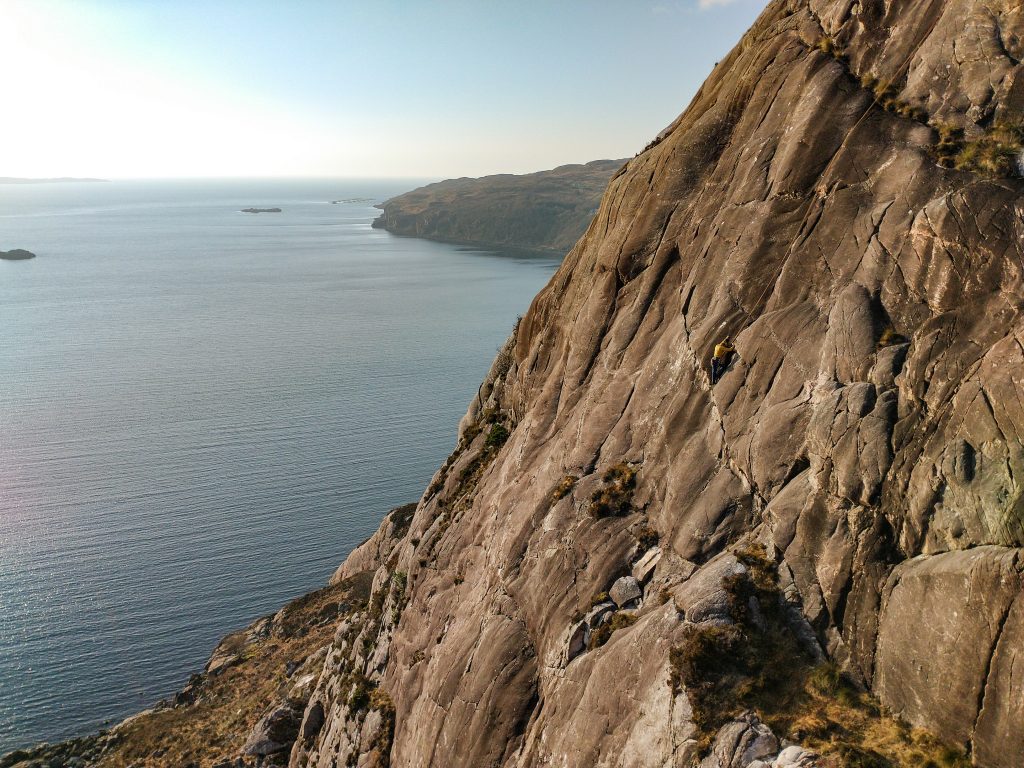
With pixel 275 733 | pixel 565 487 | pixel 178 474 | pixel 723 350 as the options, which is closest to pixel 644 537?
pixel 565 487

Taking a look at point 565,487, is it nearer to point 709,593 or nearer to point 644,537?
point 644,537

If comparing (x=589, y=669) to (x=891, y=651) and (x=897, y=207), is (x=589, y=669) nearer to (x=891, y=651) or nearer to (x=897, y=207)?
(x=891, y=651)

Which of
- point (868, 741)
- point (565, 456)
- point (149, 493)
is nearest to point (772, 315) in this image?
point (565, 456)

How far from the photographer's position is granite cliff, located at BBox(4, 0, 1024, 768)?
1502 cm

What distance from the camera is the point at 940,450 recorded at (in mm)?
15508

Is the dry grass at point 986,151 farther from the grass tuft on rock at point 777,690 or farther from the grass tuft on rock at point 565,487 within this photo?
the grass tuft on rock at point 565,487

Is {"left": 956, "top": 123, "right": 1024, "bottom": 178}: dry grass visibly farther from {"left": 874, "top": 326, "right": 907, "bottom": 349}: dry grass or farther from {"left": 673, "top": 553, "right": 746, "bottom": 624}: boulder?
{"left": 673, "top": 553, "right": 746, "bottom": 624}: boulder

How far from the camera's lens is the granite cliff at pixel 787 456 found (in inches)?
591

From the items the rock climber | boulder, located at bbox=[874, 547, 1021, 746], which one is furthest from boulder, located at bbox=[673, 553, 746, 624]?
the rock climber

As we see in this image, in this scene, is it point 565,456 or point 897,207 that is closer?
→ point 897,207

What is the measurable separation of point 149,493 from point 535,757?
7451 cm

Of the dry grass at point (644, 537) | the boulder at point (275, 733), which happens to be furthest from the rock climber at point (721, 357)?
the boulder at point (275, 733)

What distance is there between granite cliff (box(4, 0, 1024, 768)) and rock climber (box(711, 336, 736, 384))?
1.10 ft

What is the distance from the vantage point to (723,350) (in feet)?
69.4
